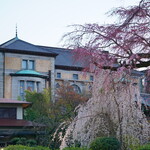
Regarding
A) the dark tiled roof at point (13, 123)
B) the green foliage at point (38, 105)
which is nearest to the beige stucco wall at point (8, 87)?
the green foliage at point (38, 105)

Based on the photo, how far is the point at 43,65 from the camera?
167 ft

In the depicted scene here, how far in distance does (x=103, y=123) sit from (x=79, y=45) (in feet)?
22.3

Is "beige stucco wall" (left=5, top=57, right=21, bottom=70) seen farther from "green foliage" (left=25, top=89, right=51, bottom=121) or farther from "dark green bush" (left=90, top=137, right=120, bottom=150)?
"dark green bush" (left=90, top=137, right=120, bottom=150)

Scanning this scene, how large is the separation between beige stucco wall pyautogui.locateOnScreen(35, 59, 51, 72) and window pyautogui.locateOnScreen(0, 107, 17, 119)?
66.9ft

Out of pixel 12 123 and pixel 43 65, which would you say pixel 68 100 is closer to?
pixel 12 123

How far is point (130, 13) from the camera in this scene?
8164 millimetres

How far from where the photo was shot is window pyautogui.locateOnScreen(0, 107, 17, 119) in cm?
2989

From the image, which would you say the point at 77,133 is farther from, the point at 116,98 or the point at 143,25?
the point at 143,25

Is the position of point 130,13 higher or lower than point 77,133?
higher

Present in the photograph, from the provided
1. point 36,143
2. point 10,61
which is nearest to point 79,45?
point 36,143

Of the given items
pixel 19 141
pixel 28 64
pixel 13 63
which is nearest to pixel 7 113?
pixel 19 141

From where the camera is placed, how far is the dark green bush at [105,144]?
1371 centimetres

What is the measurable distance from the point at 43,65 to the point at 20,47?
347 cm

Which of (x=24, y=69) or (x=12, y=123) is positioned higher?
(x=24, y=69)
